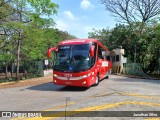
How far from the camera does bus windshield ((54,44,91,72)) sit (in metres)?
15.6

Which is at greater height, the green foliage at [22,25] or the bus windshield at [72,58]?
the green foliage at [22,25]

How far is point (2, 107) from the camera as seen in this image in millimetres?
10602

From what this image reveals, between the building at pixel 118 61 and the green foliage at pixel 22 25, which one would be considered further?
the building at pixel 118 61

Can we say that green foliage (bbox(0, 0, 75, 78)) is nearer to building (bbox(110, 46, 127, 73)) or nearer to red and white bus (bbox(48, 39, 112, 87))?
red and white bus (bbox(48, 39, 112, 87))

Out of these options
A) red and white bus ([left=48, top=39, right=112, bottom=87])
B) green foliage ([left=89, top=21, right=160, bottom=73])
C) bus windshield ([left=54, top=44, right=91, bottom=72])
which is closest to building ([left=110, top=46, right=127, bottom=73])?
green foliage ([left=89, top=21, right=160, bottom=73])

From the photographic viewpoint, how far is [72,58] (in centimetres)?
1577

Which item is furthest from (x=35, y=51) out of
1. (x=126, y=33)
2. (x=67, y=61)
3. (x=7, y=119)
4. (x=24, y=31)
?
(x=7, y=119)

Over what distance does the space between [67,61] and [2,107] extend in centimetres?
599

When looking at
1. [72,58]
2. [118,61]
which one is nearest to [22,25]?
[72,58]

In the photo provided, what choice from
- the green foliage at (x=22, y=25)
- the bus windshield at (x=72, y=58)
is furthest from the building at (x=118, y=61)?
the bus windshield at (x=72, y=58)

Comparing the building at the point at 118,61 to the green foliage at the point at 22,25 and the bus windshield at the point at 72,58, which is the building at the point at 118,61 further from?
the bus windshield at the point at 72,58

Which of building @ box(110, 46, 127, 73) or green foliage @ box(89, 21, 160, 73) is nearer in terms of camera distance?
building @ box(110, 46, 127, 73)

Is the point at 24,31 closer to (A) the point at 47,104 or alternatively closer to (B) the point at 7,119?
(A) the point at 47,104

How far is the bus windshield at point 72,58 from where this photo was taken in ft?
51.3
